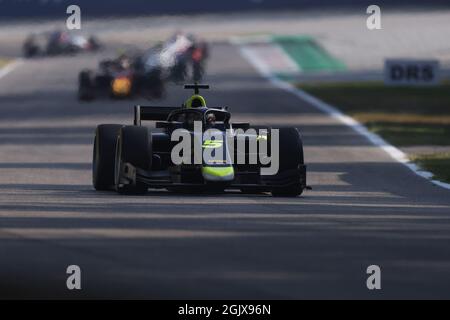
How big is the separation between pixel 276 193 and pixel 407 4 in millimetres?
82411

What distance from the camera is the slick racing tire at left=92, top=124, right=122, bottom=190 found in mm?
17234

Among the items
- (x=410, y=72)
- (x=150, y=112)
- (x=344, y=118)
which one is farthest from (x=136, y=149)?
(x=410, y=72)

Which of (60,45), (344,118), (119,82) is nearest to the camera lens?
(344,118)

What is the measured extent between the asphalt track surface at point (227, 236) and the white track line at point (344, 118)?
0.30 metres

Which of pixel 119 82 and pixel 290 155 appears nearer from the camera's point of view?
pixel 290 155

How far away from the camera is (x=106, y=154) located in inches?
680

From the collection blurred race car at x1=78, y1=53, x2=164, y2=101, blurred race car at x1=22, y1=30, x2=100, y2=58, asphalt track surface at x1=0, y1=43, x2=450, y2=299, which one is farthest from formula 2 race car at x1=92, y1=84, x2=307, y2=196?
blurred race car at x1=22, y1=30, x2=100, y2=58

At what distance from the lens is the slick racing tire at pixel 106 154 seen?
17234mm

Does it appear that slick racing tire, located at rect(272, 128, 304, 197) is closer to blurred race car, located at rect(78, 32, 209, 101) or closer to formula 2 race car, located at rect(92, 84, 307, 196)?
formula 2 race car, located at rect(92, 84, 307, 196)

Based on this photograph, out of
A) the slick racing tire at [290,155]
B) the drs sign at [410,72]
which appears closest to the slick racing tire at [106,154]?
the slick racing tire at [290,155]

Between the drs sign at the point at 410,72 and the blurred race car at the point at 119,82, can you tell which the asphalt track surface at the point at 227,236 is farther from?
the blurred race car at the point at 119,82

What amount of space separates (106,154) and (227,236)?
5535 millimetres

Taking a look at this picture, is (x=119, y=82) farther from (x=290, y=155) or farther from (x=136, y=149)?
(x=136, y=149)

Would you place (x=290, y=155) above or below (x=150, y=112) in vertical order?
below
